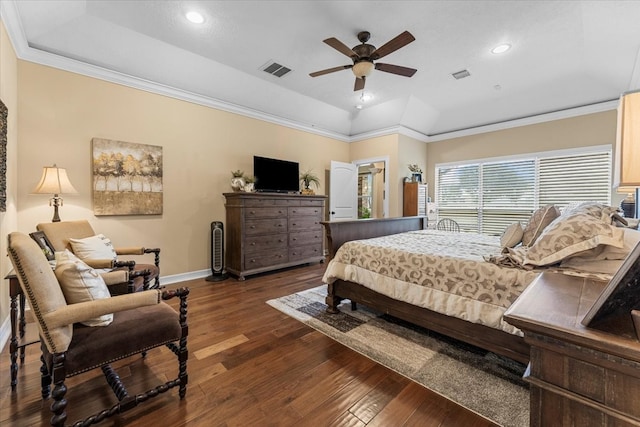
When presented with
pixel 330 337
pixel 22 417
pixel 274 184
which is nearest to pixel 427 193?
pixel 274 184

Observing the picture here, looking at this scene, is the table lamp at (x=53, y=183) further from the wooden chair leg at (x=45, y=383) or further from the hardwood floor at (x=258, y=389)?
the wooden chair leg at (x=45, y=383)

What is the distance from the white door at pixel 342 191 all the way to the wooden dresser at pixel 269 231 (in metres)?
0.82

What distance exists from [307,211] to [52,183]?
3334 millimetres

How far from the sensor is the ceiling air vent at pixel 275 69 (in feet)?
12.7

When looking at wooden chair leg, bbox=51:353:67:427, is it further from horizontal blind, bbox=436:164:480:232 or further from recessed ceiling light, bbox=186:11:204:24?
horizontal blind, bbox=436:164:480:232

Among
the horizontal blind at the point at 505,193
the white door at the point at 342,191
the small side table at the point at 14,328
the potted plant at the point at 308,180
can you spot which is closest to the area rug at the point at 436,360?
the small side table at the point at 14,328

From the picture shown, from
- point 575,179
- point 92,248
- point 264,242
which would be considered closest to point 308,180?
point 264,242

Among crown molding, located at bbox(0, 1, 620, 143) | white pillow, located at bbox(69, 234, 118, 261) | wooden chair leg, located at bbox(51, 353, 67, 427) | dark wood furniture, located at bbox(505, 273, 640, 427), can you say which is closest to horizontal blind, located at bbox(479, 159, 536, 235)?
crown molding, located at bbox(0, 1, 620, 143)

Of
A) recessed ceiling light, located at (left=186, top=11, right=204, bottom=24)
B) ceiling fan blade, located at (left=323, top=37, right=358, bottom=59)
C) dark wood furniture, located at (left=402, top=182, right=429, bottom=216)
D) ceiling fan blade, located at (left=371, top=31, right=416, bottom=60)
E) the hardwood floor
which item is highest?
recessed ceiling light, located at (left=186, top=11, right=204, bottom=24)

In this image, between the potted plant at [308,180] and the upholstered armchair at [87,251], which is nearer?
the upholstered armchair at [87,251]

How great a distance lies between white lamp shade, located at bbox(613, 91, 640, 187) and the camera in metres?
0.99

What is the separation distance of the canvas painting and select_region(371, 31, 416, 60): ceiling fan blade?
3.09 m

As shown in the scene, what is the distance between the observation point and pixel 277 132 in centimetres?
518

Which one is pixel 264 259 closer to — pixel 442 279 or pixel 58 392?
pixel 442 279
